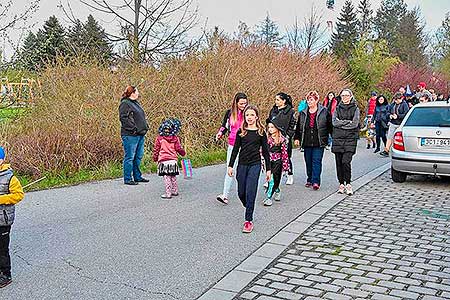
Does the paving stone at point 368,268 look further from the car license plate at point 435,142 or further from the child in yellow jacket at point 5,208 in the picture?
the car license plate at point 435,142

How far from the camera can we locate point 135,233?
7137 mm

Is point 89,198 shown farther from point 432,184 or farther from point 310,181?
point 432,184

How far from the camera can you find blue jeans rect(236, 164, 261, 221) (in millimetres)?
7348

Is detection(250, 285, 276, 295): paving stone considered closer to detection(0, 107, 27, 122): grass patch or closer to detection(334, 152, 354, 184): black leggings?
detection(334, 152, 354, 184): black leggings

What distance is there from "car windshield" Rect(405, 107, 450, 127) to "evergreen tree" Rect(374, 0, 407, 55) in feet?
206

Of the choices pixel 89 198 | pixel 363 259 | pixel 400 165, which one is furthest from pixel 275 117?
pixel 363 259

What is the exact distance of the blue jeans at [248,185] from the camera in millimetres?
7348

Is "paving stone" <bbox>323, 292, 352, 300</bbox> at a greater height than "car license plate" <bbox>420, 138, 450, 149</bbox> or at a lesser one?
lesser

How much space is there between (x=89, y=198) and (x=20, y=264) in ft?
11.6

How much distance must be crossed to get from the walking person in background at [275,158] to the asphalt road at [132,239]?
0.69 feet

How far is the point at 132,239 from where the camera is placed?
684 centimetres

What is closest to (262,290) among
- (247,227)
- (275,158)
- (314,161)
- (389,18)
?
(247,227)

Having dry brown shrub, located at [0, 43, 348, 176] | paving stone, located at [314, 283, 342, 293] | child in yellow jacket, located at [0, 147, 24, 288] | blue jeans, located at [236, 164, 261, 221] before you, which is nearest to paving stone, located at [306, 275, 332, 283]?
A: paving stone, located at [314, 283, 342, 293]

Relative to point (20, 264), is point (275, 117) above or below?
above
